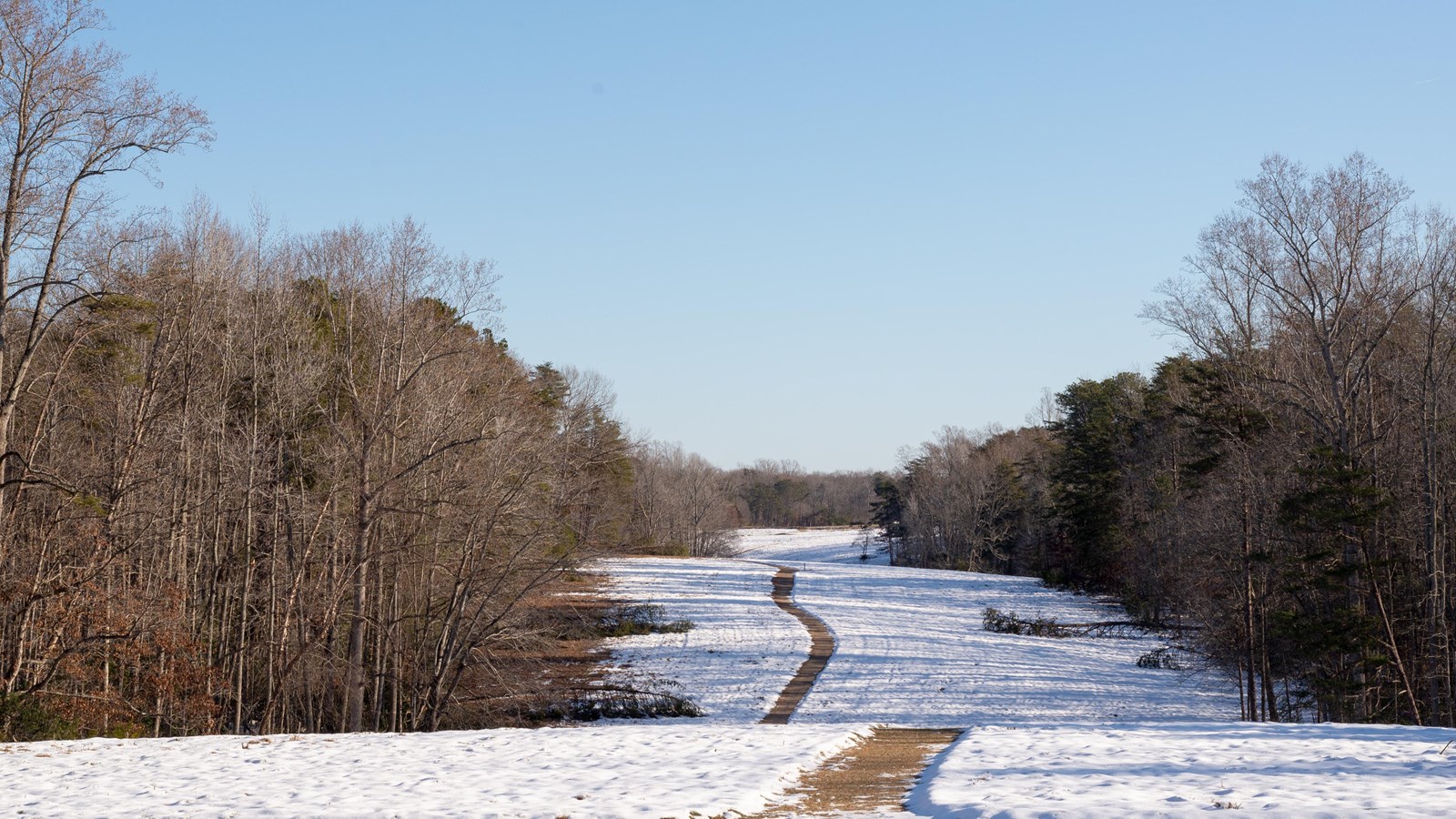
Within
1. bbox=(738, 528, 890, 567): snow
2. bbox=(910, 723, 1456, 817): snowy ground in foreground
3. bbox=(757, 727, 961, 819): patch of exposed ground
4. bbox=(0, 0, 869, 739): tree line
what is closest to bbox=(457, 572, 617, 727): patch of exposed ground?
bbox=(0, 0, 869, 739): tree line

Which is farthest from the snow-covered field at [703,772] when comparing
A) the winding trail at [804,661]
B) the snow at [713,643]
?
the snow at [713,643]

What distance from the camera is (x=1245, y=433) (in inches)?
1121

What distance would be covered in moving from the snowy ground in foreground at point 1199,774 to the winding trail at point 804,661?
7.54 metres

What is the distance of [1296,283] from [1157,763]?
18.9m

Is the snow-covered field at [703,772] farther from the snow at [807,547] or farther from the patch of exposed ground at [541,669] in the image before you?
the snow at [807,547]

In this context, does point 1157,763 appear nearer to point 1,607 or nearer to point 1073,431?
point 1,607

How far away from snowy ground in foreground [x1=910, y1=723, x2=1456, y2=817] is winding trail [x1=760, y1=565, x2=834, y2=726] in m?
7.54

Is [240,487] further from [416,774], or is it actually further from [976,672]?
[976,672]

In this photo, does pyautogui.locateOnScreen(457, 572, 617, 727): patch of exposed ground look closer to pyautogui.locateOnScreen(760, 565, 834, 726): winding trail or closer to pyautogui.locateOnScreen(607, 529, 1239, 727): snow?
pyautogui.locateOnScreen(607, 529, 1239, 727): snow

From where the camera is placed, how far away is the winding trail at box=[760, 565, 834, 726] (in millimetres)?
23672

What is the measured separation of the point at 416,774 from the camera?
11273 millimetres

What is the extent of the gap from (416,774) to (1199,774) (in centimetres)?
837

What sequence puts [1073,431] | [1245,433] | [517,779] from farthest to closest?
[1073,431], [1245,433], [517,779]

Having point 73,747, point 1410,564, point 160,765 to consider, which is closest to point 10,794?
point 160,765
